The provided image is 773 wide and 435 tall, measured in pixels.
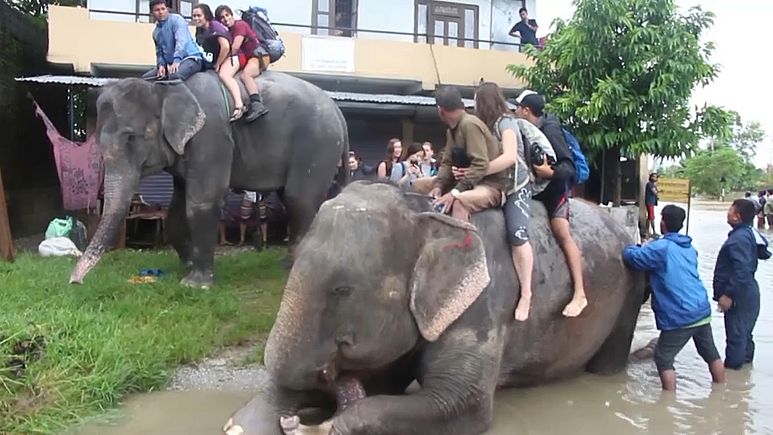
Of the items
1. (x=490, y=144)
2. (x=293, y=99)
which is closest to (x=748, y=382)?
(x=490, y=144)

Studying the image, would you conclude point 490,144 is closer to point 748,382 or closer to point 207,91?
point 748,382

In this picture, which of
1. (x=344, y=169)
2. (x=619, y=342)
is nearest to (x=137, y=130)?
(x=344, y=169)

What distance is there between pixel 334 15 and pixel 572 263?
12.0m

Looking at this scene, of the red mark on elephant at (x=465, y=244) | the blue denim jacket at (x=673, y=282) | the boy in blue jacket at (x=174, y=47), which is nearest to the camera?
the red mark on elephant at (x=465, y=244)

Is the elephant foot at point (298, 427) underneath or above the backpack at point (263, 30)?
underneath

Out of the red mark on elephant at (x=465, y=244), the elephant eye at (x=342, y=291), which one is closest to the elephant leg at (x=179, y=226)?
the red mark on elephant at (x=465, y=244)

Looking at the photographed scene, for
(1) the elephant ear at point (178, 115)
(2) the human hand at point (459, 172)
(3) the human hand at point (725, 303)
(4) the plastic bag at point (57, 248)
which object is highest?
(1) the elephant ear at point (178, 115)

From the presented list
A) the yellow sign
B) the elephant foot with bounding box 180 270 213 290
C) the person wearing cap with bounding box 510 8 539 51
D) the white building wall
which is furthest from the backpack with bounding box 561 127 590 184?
the yellow sign

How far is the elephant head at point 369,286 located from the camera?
3.41 meters

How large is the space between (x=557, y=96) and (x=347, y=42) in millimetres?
3921

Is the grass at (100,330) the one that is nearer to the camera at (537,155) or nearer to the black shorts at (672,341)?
the camera at (537,155)

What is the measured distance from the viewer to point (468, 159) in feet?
14.5

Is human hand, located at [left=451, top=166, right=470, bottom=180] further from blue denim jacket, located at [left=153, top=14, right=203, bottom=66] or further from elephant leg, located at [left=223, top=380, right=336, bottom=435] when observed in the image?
blue denim jacket, located at [left=153, top=14, right=203, bottom=66]

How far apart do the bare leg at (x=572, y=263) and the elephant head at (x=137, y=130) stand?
12.5ft
